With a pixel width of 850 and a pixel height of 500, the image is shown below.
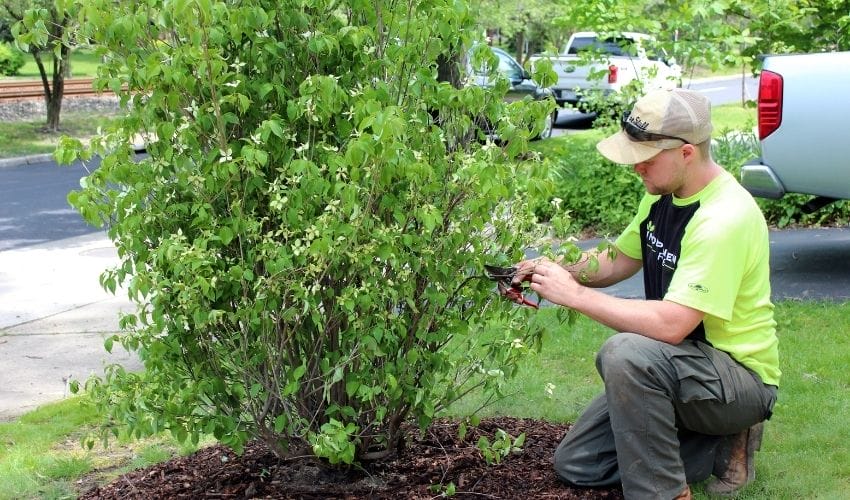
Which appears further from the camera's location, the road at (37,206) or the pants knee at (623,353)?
the road at (37,206)

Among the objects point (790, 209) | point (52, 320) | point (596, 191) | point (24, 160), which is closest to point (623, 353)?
point (52, 320)

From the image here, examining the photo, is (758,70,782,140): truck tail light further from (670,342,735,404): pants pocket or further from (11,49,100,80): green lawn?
(11,49,100,80): green lawn

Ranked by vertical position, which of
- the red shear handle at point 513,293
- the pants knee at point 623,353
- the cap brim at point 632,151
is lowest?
the pants knee at point 623,353

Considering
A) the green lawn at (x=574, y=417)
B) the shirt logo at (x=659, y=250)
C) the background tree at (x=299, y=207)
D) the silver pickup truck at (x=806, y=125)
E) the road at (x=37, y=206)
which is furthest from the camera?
the road at (x=37, y=206)

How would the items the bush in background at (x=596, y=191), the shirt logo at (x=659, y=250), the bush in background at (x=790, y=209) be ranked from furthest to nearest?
the bush in background at (x=596, y=191)
the bush in background at (x=790, y=209)
the shirt logo at (x=659, y=250)

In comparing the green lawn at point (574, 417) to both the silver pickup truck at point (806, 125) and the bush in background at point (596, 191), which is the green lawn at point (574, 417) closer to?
the silver pickup truck at point (806, 125)

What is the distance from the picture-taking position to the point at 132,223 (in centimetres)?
311

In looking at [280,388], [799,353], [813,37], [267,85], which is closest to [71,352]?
[280,388]

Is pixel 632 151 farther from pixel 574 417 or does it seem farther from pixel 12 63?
pixel 12 63

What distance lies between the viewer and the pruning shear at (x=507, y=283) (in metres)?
3.49

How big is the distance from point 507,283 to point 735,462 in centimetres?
112

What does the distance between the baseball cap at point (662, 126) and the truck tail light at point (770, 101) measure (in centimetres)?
356

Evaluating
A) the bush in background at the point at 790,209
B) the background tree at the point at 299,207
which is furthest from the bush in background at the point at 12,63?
the background tree at the point at 299,207

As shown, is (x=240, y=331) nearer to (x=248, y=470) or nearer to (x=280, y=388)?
(x=280, y=388)
